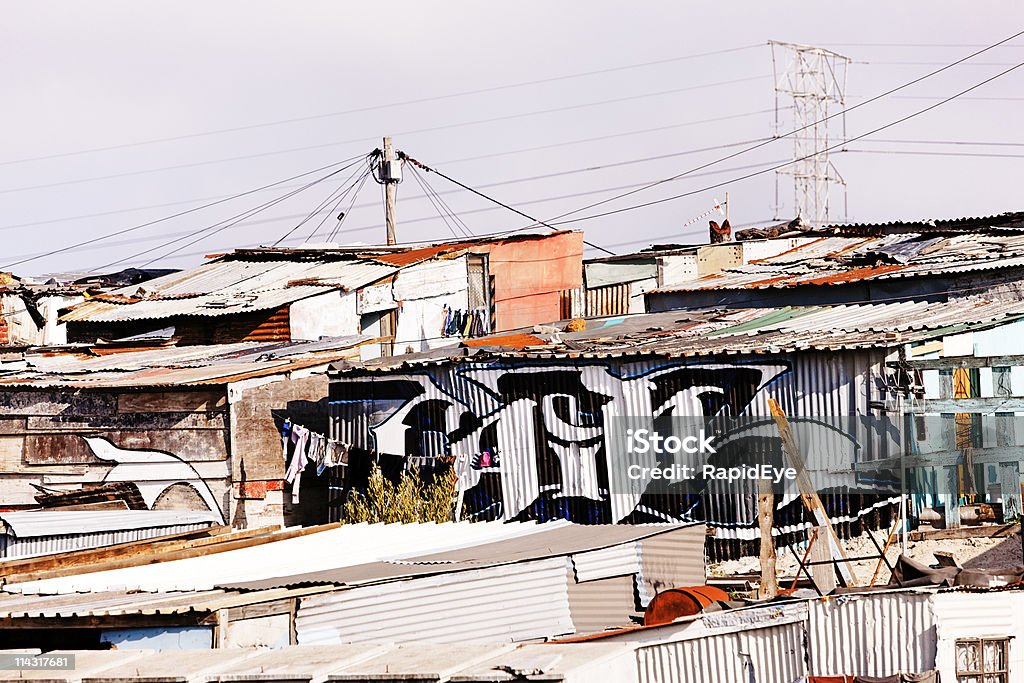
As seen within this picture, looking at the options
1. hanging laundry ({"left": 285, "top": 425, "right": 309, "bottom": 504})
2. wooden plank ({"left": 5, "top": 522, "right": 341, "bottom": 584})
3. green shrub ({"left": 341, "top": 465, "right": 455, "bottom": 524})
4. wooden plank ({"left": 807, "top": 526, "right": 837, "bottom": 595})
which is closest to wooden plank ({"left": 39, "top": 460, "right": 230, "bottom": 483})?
hanging laundry ({"left": 285, "top": 425, "right": 309, "bottom": 504})

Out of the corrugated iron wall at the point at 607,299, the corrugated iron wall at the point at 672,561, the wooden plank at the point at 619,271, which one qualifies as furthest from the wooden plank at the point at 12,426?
the wooden plank at the point at 619,271

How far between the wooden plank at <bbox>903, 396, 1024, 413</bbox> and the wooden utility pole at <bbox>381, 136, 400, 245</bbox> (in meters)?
20.6

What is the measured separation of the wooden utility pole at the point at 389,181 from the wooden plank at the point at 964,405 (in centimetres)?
2061

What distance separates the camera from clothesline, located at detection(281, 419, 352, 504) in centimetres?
2022

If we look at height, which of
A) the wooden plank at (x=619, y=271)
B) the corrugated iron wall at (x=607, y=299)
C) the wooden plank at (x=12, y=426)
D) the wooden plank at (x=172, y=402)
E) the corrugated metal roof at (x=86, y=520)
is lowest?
the corrugated metal roof at (x=86, y=520)

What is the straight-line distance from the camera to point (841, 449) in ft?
56.8

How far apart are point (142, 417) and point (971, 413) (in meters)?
12.4

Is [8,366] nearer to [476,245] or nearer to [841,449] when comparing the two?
[476,245]

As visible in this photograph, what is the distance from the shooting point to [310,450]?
20.3 meters

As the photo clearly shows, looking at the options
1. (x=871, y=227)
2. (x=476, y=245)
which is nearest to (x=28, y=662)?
(x=476, y=245)

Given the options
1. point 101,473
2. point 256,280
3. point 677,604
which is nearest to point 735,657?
point 677,604

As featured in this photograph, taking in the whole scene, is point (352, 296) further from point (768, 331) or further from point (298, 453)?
point (768, 331)

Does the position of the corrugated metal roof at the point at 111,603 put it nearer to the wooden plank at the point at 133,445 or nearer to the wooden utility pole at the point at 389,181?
the wooden plank at the point at 133,445

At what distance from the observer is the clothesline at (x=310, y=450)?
20.2m
